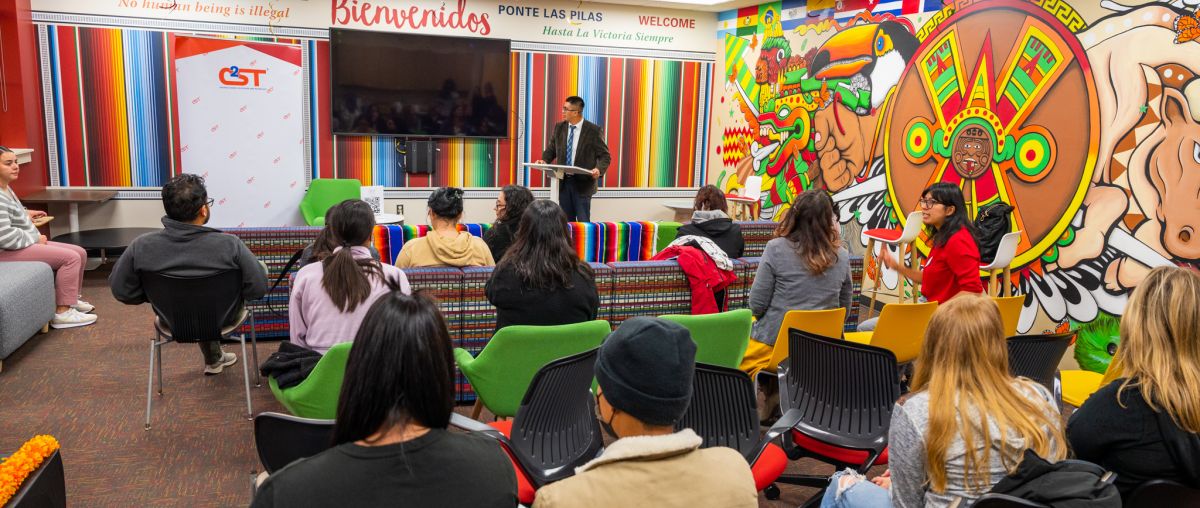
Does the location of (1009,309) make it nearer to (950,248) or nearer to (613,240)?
(950,248)

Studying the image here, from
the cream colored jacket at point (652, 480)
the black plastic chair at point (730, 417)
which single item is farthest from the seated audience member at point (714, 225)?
the cream colored jacket at point (652, 480)

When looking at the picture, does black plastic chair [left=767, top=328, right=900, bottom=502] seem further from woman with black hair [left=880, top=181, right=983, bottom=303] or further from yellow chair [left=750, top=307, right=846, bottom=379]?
woman with black hair [left=880, top=181, right=983, bottom=303]

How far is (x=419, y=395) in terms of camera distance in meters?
1.41

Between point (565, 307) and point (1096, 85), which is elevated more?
point (1096, 85)

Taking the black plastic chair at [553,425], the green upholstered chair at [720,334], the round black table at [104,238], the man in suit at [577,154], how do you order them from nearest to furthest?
1. the black plastic chair at [553,425]
2. the green upholstered chair at [720,334]
3. the round black table at [104,238]
4. the man in suit at [577,154]

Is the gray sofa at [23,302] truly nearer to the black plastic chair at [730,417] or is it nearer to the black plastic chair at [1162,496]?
the black plastic chair at [730,417]

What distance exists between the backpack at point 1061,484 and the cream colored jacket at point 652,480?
0.75 metres

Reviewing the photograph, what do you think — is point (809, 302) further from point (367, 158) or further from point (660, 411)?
point (367, 158)

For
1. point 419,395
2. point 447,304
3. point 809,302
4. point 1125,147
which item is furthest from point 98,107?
point 1125,147

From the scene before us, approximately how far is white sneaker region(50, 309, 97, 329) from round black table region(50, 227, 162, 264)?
916 mm

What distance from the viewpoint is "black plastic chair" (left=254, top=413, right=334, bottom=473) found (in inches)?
77.5

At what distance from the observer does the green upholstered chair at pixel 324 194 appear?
7.66m

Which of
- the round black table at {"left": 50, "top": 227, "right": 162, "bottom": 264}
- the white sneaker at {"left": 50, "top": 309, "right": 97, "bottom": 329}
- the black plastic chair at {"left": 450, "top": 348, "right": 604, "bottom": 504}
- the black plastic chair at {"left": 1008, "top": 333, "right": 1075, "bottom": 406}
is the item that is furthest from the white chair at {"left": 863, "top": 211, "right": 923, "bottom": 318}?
the round black table at {"left": 50, "top": 227, "right": 162, "bottom": 264}

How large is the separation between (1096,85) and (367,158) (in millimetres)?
6225
